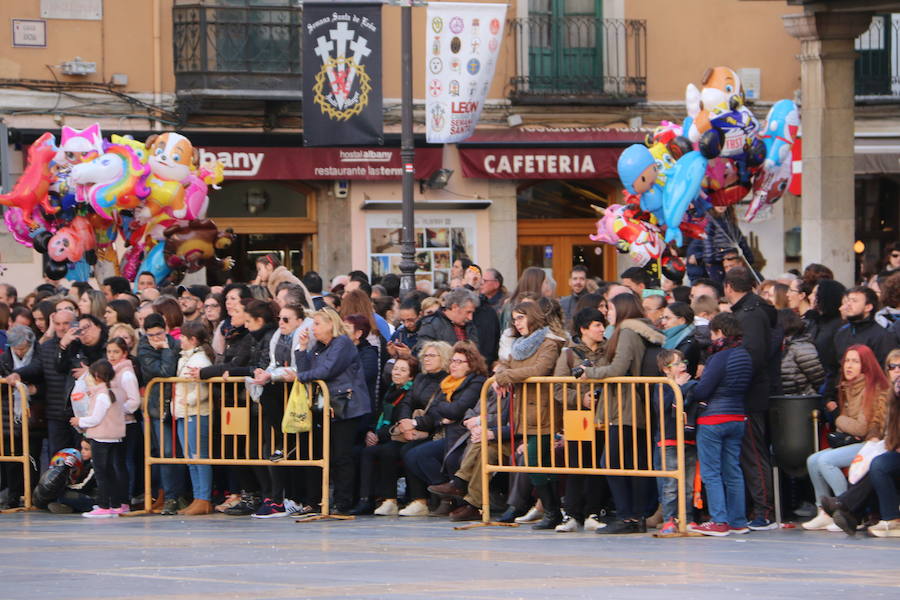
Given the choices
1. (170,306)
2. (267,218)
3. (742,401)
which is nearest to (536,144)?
(267,218)

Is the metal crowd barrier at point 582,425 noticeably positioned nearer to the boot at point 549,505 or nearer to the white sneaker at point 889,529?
the boot at point 549,505

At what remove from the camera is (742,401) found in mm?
11523

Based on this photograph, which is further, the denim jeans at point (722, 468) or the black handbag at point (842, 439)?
the black handbag at point (842, 439)

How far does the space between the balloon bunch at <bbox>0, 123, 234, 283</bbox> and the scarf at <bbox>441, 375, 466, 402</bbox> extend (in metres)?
7.46

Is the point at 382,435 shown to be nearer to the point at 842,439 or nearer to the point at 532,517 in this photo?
the point at 532,517

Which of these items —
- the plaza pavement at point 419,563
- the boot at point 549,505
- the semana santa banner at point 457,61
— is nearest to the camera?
the plaza pavement at point 419,563

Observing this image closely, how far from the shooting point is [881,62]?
28047mm

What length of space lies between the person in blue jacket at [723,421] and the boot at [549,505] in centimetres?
102

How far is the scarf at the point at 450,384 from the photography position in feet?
41.6

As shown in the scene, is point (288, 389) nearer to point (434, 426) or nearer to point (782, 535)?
point (434, 426)

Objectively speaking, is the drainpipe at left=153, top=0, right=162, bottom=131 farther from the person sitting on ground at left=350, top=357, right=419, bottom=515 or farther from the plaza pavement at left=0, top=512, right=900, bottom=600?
the plaza pavement at left=0, top=512, right=900, bottom=600

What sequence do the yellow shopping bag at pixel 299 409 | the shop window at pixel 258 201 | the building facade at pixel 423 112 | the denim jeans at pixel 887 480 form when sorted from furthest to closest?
the shop window at pixel 258 201 → the building facade at pixel 423 112 → the yellow shopping bag at pixel 299 409 → the denim jeans at pixel 887 480

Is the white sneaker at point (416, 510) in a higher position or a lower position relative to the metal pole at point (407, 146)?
lower

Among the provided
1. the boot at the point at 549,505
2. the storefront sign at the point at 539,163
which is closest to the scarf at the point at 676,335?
the boot at the point at 549,505
